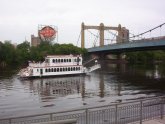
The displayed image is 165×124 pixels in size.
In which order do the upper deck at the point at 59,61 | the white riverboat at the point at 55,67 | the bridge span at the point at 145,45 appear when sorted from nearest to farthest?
1. the white riverboat at the point at 55,67
2. the upper deck at the point at 59,61
3. the bridge span at the point at 145,45

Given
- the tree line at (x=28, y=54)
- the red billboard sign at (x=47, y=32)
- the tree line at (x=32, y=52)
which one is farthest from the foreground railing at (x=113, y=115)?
the red billboard sign at (x=47, y=32)

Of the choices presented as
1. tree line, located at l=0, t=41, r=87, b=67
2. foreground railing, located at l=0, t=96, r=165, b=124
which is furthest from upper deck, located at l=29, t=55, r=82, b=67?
foreground railing, located at l=0, t=96, r=165, b=124

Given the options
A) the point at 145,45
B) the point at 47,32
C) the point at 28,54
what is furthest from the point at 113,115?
the point at 28,54

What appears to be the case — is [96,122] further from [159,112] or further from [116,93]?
[116,93]

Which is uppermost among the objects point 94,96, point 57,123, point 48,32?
point 48,32

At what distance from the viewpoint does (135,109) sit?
1745 cm

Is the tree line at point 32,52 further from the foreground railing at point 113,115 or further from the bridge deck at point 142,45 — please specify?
the foreground railing at point 113,115

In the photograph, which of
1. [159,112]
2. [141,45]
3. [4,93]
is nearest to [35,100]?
[4,93]

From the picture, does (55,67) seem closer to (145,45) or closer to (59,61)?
(59,61)

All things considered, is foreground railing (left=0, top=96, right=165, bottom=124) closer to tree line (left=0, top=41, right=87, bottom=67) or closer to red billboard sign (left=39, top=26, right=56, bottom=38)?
tree line (left=0, top=41, right=87, bottom=67)

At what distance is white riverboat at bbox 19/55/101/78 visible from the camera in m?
71.2

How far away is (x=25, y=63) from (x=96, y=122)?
348 ft

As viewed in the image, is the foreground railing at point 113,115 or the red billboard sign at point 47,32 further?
the red billboard sign at point 47,32

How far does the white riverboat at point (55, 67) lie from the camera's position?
234 ft
